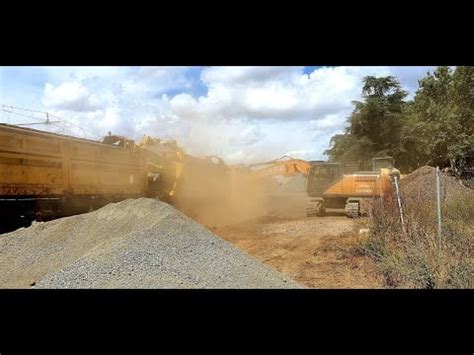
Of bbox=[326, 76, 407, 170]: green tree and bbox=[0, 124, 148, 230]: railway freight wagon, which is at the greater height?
bbox=[326, 76, 407, 170]: green tree

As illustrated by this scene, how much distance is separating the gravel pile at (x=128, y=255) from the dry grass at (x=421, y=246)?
1.47 meters

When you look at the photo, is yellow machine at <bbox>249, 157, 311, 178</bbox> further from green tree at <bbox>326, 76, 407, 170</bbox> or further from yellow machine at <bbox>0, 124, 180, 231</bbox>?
green tree at <bbox>326, 76, 407, 170</bbox>

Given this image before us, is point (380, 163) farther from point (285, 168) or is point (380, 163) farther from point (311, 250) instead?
point (311, 250)

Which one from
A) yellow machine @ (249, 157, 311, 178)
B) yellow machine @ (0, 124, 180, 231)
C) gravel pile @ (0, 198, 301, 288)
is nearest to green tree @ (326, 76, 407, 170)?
yellow machine @ (249, 157, 311, 178)

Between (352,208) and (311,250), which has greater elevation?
(352,208)

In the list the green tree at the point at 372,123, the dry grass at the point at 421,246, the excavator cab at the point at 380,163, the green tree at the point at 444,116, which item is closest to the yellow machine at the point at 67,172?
the dry grass at the point at 421,246

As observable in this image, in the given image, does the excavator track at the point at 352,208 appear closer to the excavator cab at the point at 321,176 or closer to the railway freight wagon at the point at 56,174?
the excavator cab at the point at 321,176

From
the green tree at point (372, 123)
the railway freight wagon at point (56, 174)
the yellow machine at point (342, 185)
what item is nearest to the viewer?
the railway freight wagon at point (56, 174)

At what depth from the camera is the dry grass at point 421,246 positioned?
5.68 m

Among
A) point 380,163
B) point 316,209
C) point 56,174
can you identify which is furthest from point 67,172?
point 380,163

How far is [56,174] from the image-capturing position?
36.7 feet

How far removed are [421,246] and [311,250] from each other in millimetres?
4141

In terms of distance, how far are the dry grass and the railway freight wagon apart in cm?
678

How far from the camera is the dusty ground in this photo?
743 centimetres
